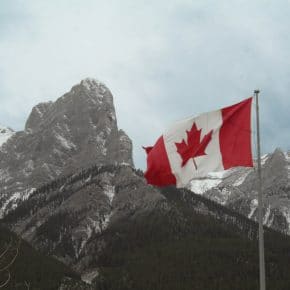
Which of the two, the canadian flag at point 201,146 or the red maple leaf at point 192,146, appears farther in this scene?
the red maple leaf at point 192,146

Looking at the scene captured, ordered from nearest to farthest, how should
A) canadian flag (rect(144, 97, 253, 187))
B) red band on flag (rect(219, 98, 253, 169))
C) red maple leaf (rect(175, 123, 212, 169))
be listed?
red band on flag (rect(219, 98, 253, 169)), canadian flag (rect(144, 97, 253, 187)), red maple leaf (rect(175, 123, 212, 169))

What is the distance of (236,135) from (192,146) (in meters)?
2.15

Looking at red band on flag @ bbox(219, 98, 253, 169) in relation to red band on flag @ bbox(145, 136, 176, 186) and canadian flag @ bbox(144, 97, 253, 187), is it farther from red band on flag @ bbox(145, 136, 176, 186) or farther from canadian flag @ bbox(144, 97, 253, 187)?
red band on flag @ bbox(145, 136, 176, 186)

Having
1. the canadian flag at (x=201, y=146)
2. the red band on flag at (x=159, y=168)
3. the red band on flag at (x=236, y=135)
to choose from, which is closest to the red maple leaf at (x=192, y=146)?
the canadian flag at (x=201, y=146)

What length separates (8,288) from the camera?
198 m

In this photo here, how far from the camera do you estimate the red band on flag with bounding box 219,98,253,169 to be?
27289 mm

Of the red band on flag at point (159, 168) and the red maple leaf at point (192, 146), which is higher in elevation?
the red maple leaf at point (192, 146)

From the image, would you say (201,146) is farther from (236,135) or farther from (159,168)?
(159,168)

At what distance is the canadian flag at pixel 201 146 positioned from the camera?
91.1ft

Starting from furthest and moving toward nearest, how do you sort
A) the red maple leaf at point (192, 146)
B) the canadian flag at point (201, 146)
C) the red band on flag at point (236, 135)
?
the red maple leaf at point (192, 146)
the canadian flag at point (201, 146)
the red band on flag at point (236, 135)

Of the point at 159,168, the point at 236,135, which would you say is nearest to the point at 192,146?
the point at 159,168

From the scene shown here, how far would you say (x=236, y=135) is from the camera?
28.0 m

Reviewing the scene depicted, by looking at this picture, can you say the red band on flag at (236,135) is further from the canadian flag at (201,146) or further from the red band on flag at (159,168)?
the red band on flag at (159,168)

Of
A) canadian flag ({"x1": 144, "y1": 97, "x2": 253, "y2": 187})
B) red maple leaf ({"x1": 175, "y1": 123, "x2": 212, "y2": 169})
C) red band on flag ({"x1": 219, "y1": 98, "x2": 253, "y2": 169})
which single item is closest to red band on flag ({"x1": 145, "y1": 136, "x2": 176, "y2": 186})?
canadian flag ({"x1": 144, "y1": 97, "x2": 253, "y2": 187})
